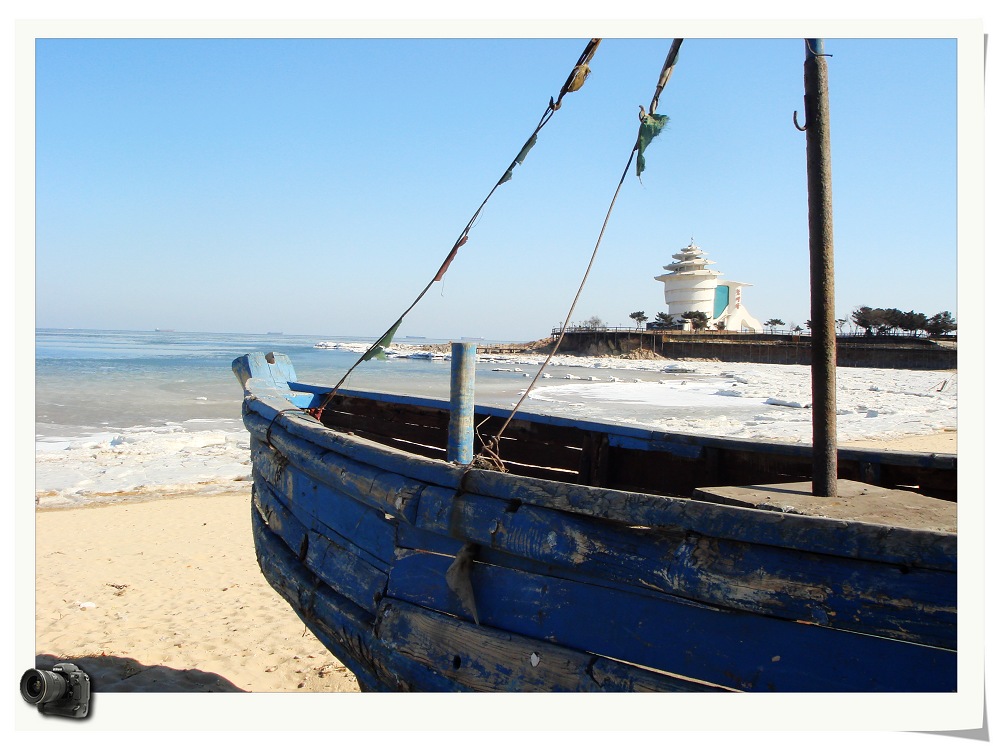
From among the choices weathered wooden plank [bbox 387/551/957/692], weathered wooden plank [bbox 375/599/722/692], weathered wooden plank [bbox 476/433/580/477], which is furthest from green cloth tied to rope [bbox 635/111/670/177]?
weathered wooden plank [bbox 476/433/580/477]

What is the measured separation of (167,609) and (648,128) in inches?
206

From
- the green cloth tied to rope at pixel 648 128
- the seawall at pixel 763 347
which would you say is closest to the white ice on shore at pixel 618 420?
the green cloth tied to rope at pixel 648 128

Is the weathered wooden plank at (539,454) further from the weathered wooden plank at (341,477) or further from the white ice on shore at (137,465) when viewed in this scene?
the white ice on shore at (137,465)

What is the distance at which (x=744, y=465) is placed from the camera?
12.3 feet

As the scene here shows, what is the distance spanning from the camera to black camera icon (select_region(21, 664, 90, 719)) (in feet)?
7.67

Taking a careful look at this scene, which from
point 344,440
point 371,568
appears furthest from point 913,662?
point 344,440

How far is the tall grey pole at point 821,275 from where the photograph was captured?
2.38m

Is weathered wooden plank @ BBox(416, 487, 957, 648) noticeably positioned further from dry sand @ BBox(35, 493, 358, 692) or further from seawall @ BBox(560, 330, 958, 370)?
seawall @ BBox(560, 330, 958, 370)

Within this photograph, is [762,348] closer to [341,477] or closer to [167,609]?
[167,609]

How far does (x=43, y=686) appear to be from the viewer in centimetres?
233

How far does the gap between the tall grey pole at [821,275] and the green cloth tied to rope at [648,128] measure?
716mm

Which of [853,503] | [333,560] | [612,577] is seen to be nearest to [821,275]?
[853,503]

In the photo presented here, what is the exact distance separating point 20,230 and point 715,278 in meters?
63.5
